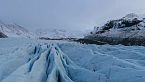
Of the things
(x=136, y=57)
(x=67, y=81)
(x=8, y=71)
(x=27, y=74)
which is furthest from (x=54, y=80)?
(x=136, y=57)

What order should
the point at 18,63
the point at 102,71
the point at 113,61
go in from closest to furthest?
the point at 102,71 < the point at 113,61 < the point at 18,63

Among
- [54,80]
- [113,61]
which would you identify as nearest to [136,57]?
[113,61]

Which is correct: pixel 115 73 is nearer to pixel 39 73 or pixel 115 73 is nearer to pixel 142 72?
pixel 142 72

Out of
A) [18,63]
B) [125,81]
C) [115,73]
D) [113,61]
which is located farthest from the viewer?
[18,63]

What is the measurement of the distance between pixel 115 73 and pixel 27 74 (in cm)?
157

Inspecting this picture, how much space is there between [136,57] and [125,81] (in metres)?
2.69

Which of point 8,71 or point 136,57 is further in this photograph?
point 136,57

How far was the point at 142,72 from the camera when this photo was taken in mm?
4035

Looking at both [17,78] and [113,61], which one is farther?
[113,61]

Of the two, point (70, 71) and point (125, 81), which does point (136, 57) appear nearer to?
point (70, 71)

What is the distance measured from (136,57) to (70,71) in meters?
2.17

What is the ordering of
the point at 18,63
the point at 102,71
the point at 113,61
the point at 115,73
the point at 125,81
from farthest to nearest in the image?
the point at 18,63 → the point at 113,61 → the point at 102,71 → the point at 115,73 → the point at 125,81

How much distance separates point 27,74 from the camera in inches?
177

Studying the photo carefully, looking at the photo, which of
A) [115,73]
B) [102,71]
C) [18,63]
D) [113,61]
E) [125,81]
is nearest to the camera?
[125,81]
